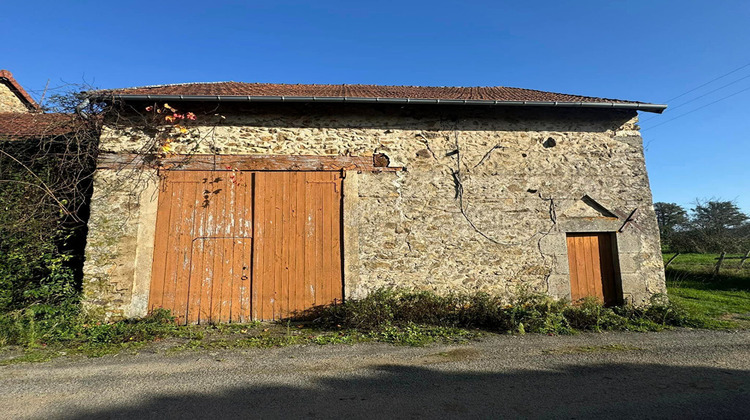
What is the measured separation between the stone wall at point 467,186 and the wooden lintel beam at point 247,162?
0.38 feet

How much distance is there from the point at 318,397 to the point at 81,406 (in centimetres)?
188

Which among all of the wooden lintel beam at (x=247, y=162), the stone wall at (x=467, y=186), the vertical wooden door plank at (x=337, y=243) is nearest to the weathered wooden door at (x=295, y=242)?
the vertical wooden door plank at (x=337, y=243)

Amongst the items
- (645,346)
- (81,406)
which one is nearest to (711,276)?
(645,346)

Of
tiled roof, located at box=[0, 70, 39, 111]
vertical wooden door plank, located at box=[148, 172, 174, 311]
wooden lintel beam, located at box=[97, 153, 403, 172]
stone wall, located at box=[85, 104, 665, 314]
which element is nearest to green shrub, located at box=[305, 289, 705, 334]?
stone wall, located at box=[85, 104, 665, 314]

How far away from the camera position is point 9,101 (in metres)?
9.45

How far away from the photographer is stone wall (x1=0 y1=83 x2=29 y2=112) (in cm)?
927

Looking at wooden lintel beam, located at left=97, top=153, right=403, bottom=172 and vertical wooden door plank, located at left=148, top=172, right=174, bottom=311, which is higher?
wooden lintel beam, located at left=97, top=153, right=403, bottom=172

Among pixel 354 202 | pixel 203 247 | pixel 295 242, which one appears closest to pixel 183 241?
pixel 203 247

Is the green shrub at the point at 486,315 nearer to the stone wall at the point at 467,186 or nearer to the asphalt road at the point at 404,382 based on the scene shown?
the stone wall at the point at 467,186

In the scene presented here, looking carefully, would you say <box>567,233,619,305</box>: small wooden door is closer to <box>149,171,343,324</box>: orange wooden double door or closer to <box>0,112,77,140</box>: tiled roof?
<box>149,171,343,324</box>: orange wooden double door

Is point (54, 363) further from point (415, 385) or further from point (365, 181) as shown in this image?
point (365, 181)

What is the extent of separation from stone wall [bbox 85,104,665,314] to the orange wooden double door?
416mm

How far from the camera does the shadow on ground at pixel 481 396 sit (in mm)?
2777

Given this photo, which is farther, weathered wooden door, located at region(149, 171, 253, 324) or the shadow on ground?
weathered wooden door, located at region(149, 171, 253, 324)
